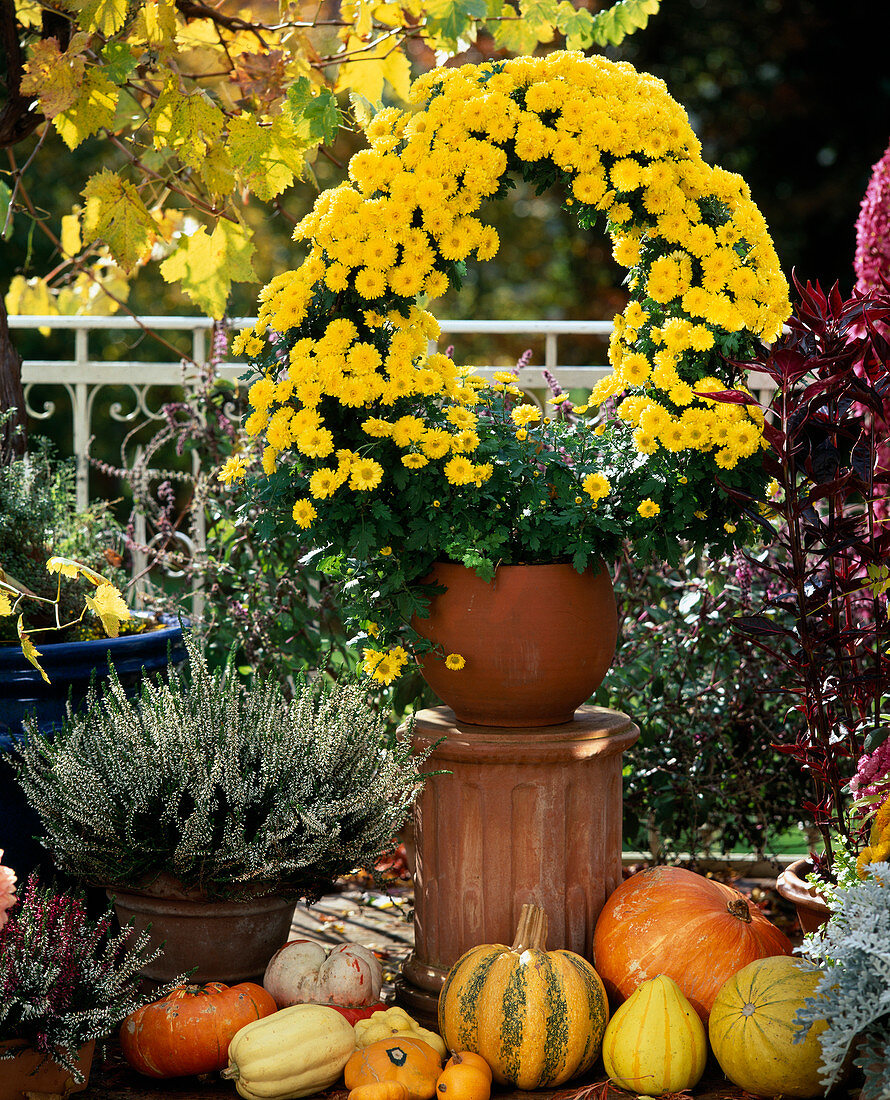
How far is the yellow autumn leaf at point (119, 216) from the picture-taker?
9.05 feet

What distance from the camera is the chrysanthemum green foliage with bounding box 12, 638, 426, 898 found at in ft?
7.29

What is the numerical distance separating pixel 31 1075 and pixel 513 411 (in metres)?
1.51

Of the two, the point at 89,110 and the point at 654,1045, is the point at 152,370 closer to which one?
the point at 89,110

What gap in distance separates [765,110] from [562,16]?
7.19m

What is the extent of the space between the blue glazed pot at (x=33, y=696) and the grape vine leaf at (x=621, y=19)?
6.17 feet

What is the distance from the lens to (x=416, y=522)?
229 centimetres

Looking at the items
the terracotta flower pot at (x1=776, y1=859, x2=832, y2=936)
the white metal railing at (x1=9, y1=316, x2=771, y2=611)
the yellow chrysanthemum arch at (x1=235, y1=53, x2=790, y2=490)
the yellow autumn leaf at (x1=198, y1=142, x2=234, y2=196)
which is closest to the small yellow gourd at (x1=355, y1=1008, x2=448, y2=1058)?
the terracotta flower pot at (x1=776, y1=859, x2=832, y2=936)

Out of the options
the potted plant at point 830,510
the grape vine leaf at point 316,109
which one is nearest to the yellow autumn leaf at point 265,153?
the grape vine leaf at point 316,109

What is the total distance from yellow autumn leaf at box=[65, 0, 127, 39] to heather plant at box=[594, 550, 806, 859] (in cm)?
177

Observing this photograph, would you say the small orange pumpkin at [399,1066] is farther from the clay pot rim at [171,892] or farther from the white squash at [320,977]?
the clay pot rim at [171,892]

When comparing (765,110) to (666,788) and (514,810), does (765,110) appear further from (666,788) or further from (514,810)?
(514,810)

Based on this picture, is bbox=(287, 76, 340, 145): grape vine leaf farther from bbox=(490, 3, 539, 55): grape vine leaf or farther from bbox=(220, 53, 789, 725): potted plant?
bbox=(490, 3, 539, 55): grape vine leaf

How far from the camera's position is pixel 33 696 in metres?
2.52

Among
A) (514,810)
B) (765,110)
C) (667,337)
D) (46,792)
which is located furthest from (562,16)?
(765,110)
